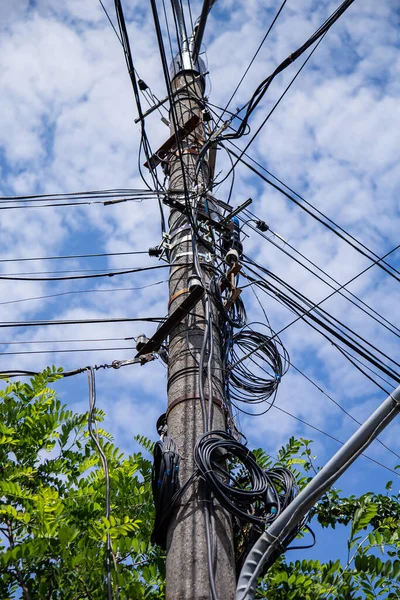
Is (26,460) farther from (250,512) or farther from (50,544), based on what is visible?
(250,512)

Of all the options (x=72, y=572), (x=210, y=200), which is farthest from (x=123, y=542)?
(x=210, y=200)

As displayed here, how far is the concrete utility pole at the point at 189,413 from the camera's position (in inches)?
120

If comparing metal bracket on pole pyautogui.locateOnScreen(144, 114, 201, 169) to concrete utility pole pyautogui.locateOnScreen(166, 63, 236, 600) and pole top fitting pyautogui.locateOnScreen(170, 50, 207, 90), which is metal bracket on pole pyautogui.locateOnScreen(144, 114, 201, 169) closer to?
concrete utility pole pyautogui.locateOnScreen(166, 63, 236, 600)

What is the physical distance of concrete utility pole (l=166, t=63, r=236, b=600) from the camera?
3039 mm

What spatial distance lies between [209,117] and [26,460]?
4116 millimetres

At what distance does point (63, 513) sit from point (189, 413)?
40.1 inches

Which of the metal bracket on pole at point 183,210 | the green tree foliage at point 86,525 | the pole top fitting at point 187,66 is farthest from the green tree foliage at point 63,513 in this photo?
the pole top fitting at point 187,66

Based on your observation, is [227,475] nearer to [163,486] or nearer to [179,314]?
[163,486]

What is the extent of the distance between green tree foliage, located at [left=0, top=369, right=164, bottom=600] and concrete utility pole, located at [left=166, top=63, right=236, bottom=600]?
0.53 meters

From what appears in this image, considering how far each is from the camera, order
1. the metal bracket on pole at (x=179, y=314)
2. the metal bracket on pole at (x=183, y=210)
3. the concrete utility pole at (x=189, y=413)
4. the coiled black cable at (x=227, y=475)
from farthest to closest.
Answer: the metal bracket on pole at (x=183, y=210) → the metal bracket on pole at (x=179, y=314) → the coiled black cable at (x=227, y=475) → the concrete utility pole at (x=189, y=413)

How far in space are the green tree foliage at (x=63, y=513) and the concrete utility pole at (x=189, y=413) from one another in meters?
0.53

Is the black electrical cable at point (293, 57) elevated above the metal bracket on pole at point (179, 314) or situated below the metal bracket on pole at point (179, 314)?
above

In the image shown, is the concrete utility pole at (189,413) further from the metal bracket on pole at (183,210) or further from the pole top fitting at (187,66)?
the pole top fitting at (187,66)

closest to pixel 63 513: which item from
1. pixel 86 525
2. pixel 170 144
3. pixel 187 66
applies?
pixel 86 525
